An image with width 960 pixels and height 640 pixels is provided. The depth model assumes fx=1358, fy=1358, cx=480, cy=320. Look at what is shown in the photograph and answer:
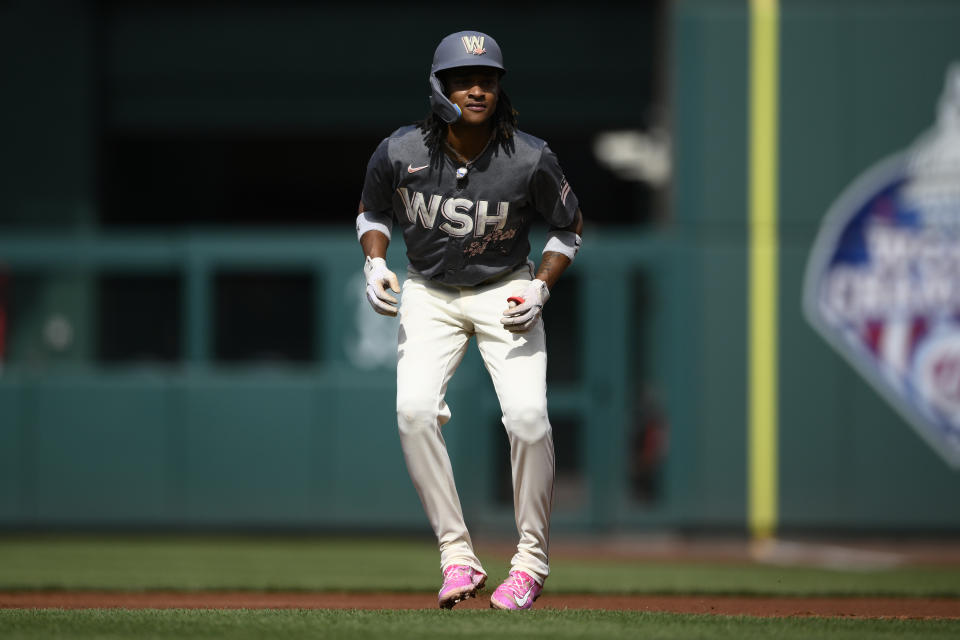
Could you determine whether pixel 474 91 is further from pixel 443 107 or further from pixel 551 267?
pixel 551 267

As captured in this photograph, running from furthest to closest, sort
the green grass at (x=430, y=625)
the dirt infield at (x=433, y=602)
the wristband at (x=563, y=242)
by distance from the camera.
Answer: the dirt infield at (x=433, y=602) < the wristband at (x=563, y=242) < the green grass at (x=430, y=625)

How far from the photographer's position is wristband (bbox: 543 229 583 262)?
5023mm

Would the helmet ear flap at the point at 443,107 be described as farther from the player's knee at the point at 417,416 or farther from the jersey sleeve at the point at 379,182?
the player's knee at the point at 417,416

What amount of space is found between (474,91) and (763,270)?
21.9 feet

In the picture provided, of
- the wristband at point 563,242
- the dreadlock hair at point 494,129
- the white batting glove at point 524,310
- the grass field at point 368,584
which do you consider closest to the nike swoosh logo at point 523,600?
the grass field at point 368,584

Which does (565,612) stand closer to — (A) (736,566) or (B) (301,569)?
(B) (301,569)

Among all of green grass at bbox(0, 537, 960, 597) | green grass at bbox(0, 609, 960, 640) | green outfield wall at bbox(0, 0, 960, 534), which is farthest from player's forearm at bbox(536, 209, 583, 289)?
green outfield wall at bbox(0, 0, 960, 534)

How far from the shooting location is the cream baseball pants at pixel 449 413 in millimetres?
4730

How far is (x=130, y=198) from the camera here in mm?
14359

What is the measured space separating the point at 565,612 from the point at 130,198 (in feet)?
35.3

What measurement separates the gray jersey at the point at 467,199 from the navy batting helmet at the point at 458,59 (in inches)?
8.3

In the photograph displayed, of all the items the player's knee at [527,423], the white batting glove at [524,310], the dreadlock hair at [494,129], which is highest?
the dreadlock hair at [494,129]

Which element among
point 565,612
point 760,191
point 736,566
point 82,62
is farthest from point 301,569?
point 82,62

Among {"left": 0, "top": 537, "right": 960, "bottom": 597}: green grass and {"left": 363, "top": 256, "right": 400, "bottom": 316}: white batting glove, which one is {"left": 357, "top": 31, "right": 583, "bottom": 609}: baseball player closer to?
{"left": 363, "top": 256, "right": 400, "bottom": 316}: white batting glove
